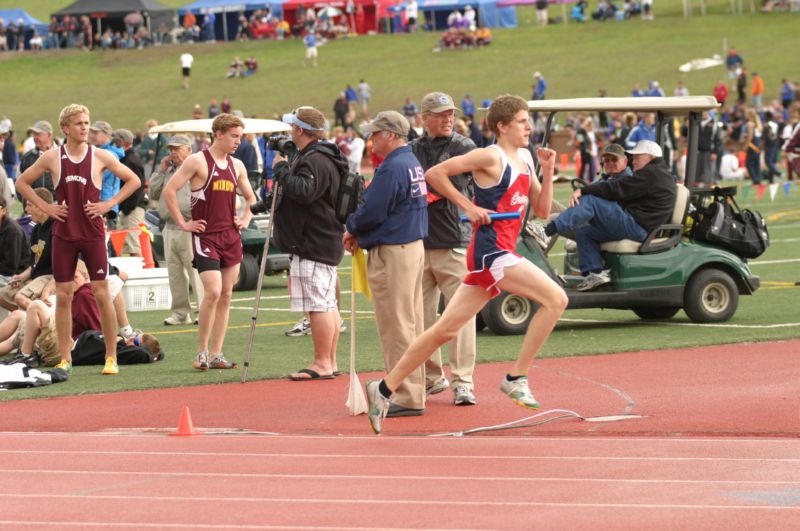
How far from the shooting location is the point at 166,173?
1619 centimetres

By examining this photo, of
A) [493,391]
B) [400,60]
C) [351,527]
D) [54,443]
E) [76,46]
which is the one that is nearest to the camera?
Answer: [351,527]

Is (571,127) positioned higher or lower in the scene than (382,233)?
lower

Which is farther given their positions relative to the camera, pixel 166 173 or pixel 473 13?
pixel 473 13

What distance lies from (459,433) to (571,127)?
41.2 metres

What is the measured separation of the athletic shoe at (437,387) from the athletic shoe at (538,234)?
335 cm

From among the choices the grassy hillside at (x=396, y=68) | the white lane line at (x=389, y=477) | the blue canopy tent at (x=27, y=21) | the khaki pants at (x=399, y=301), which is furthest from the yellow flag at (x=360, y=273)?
the blue canopy tent at (x=27, y=21)

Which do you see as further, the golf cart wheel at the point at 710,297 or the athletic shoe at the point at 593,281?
the golf cart wheel at the point at 710,297

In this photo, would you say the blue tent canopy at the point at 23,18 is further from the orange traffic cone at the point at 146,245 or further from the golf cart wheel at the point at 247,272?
the golf cart wheel at the point at 247,272

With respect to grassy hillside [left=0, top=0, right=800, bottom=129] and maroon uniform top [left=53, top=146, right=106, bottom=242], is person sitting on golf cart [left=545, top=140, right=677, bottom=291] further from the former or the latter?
grassy hillside [left=0, top=0, right=800, bottom=129]

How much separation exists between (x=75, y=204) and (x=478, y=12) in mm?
68803

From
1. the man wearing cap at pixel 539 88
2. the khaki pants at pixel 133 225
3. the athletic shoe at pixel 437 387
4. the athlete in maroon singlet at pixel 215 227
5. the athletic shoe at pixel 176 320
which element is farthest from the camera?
the man wearing cap at pixel 539 88

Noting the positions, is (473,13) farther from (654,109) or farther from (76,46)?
(654,109)

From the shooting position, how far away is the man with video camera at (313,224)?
1060 cm

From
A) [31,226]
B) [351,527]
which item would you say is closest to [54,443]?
[351,527]
